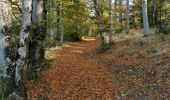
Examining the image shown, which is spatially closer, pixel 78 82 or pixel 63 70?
pixel 78 82

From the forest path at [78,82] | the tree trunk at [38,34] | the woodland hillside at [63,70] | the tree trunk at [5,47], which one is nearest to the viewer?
the woodland hillside at [63,70]

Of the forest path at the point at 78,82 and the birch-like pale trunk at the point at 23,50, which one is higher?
the birch-like pale trunk at the point at 23,50

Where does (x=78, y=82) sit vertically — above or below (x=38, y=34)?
below

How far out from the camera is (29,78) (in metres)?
12.8

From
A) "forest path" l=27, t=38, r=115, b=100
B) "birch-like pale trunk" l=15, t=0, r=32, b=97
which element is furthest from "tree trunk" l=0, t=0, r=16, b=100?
"forest path" l=27, t=38, r=115, b=100

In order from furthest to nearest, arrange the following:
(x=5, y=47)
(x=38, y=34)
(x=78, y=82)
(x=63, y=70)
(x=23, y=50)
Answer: (x=63, y=70) → (x=38, y=34) → (x=78, y=82) → (x=5, y=47) → (x=23, y=50)

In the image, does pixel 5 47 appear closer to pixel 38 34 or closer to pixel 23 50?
pixel 23 50

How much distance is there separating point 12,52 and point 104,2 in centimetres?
1604

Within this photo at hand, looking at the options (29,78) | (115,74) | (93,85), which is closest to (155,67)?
(115,74)

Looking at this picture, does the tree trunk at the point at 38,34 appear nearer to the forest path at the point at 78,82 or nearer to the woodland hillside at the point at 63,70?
the woodland hillside at the point at 63,70

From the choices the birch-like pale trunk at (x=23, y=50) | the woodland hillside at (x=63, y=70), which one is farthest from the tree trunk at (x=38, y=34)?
the birch-like pale trunk at (x=23, y=50)

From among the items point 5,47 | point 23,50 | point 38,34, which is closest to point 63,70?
point 38,34

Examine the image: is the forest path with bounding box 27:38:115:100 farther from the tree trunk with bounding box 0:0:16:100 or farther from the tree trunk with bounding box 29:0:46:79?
the tree trunk with bounding box 0:0:16:100

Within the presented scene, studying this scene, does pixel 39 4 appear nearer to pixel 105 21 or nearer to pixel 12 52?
pixel 12 52
